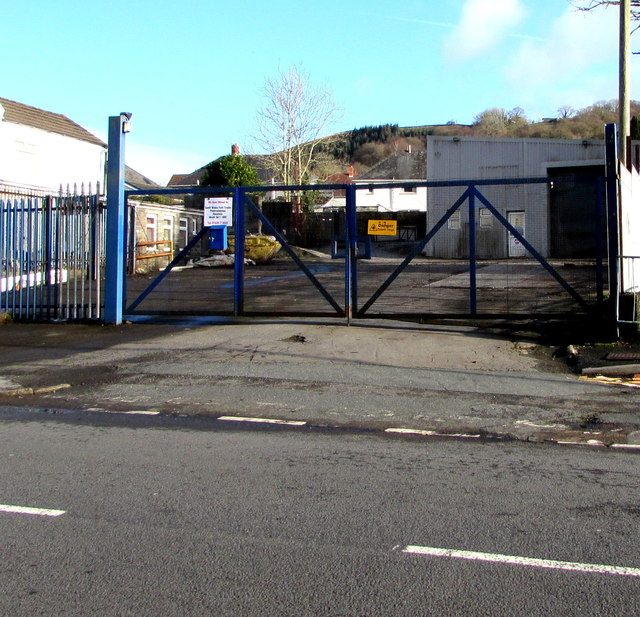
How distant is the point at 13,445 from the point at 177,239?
92.7 feet

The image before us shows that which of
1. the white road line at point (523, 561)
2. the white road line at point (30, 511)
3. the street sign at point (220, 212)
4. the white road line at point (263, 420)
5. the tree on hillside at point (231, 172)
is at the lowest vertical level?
the white road line at point (523, 561)

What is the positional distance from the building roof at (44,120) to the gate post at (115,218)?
73.3 ft

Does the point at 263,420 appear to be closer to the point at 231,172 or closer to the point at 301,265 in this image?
the point at 301,265

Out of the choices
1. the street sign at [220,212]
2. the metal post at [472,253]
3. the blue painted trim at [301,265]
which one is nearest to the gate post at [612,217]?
the metal post at [472,253]

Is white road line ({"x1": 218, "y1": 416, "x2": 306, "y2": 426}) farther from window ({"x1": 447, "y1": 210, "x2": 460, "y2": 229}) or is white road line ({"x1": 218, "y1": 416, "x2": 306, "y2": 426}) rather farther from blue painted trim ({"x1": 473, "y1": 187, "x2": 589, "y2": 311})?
window ({"x1": 447, "y1": 210, "x2": 460, "y2": 229})

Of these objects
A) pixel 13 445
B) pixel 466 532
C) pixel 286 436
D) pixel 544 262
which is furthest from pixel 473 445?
pixel 544 262

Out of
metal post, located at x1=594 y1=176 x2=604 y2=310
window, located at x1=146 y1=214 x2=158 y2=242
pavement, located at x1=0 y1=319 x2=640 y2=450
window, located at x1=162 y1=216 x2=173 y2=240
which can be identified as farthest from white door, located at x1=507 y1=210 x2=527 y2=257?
window, located at x1=162 y1=216 x2=173 y2=240

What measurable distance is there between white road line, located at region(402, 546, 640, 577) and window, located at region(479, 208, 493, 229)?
9182 mm

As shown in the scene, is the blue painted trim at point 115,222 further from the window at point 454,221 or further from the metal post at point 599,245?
the metal post at point 599,245

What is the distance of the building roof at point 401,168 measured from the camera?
7975 cm

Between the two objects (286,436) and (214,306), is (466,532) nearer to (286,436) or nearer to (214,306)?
(286,436)

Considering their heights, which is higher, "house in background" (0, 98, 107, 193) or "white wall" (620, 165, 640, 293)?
"house in background" (0, 98, 107, 193)

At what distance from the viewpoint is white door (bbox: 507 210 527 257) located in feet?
40.4

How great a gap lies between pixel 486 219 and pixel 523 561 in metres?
9.47
